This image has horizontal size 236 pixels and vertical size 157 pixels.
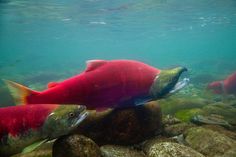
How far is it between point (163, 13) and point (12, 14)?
20.5 meters

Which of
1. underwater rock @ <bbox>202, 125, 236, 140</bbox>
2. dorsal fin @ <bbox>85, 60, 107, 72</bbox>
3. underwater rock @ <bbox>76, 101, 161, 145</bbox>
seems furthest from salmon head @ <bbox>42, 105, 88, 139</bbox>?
underwater rock @ <bbox>202, 125, 236, 140</bbox>

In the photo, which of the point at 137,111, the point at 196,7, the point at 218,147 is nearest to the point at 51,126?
the point at 137,111

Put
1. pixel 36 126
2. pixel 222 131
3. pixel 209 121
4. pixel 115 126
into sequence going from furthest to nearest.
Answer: pixel 209 121
pixel 222 131
pixel 115 126
pixel 36 126

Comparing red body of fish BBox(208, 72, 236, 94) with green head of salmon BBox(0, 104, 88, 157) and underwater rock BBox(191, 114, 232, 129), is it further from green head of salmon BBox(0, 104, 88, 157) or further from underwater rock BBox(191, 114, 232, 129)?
green head of salmon BBox(0, 104, 88, 157)

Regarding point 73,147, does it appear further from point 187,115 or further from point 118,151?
point 187,115

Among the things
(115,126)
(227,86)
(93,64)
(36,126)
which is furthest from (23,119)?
(227,86)

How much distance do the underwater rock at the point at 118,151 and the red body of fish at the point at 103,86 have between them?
960 millimetres

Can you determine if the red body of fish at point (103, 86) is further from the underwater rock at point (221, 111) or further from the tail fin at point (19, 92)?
the underwater rock at point (221, 111)

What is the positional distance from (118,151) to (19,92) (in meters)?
2.09

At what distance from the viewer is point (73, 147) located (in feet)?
13.6

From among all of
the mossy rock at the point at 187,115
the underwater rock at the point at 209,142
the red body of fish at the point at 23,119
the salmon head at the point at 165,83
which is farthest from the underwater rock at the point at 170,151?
the mossy rock at the point at 187,115

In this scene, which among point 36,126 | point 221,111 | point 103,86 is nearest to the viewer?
point 36,126

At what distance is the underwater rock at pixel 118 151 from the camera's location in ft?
15.9

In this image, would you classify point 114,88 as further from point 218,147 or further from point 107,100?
point 218,147
